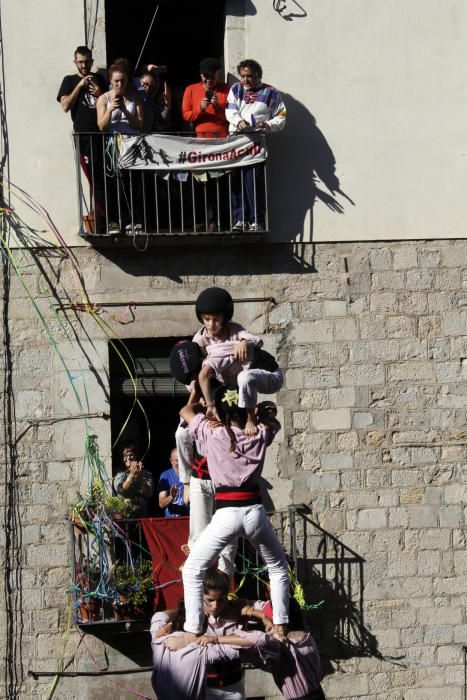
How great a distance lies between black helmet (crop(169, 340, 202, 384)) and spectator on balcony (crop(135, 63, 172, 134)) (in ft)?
8.63

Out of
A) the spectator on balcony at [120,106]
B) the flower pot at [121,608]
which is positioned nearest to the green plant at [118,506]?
the flower pot at [121,608]

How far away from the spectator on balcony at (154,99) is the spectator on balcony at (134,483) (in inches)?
106

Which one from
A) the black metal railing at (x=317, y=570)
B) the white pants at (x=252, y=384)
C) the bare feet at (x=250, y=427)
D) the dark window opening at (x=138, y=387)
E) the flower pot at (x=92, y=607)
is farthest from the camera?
the dark window opening at (x=138, y=387)

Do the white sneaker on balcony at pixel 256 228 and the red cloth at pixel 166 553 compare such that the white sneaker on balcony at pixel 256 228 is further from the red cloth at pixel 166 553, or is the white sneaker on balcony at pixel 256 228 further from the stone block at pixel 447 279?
the red cloth at pixel 166 553

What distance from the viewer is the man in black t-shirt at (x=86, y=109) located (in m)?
11.7

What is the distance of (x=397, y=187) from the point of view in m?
12.2

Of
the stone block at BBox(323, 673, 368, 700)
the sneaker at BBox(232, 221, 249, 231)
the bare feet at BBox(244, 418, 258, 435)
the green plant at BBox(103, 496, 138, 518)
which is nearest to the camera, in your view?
the bare feet at BBox(244, 418, 258, 435)

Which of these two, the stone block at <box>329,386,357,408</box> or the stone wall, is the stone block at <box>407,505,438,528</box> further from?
the stone block at <box>329,386,357,408</box>

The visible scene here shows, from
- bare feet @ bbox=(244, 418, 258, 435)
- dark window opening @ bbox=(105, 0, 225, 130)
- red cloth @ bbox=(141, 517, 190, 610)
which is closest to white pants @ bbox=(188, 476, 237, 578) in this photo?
red cloth @ bbox=(141, 517, 190, 610)

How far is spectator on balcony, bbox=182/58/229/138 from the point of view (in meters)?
11.9

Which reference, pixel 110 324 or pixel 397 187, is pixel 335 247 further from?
pixel 110 324

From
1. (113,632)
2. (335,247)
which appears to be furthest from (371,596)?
(335,247)

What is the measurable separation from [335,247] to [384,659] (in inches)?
136

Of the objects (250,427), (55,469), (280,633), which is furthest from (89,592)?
(250,427)
